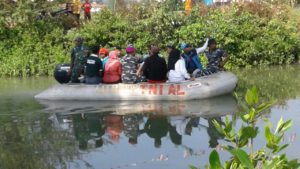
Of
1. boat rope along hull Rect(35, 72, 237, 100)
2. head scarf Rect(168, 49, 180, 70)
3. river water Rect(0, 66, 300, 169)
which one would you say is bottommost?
river water Rect(0, 66, 300, 169)

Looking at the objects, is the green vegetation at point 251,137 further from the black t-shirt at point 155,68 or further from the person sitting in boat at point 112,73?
the person sitting in boat at point 112,73

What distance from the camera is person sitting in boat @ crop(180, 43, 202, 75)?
11.7 metres

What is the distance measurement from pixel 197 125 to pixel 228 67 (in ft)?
32.2

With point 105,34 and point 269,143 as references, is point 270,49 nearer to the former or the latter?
point 105,34

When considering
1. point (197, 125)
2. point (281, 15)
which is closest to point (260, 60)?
point (281, 15)

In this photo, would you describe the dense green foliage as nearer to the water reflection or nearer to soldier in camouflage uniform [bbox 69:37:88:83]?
soldier in camouflage uniform [bbox 69:37:88:83]

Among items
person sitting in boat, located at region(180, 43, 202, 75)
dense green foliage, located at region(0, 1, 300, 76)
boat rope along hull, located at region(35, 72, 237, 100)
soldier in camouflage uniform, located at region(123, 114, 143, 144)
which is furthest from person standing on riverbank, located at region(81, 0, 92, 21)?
soldier in camouflage uniform, located at region(123, 114, 143, 144)

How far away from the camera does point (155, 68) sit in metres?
11.0

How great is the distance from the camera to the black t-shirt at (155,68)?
36.2 feet

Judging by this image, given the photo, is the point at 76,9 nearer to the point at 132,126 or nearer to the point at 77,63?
the point at 77,63

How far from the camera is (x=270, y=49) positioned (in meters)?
18.4

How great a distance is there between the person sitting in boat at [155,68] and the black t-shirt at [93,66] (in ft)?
3.23

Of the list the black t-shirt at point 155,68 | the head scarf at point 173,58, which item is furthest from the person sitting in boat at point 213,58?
the black t-shirt at point 155,68

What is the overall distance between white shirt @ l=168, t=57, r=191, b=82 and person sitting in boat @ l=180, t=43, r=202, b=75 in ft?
1.76
